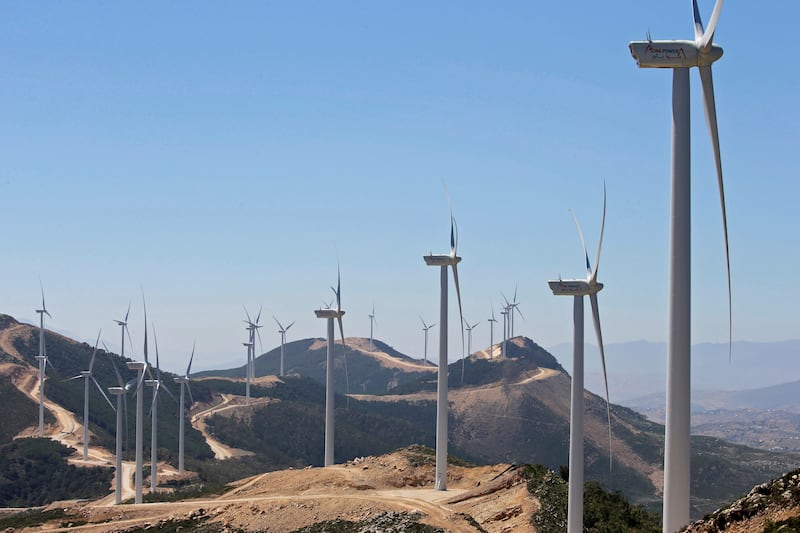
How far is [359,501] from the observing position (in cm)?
7406

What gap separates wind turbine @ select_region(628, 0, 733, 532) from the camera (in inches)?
1416

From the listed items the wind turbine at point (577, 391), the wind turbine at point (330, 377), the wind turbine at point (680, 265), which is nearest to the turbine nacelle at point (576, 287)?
the wind turbine at point (577, 391)

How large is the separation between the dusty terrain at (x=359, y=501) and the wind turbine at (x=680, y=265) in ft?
84.8

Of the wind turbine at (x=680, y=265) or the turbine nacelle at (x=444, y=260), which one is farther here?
the turbine nacelle at (x=444, y=260)

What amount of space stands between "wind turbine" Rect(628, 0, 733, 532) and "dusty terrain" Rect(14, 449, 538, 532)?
25840mm

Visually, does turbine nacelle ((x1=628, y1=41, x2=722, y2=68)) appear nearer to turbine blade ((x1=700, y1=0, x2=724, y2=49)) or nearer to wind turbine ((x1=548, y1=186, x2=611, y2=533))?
turbine blade ((x1=700, y1=0, x2=724, y2=49))

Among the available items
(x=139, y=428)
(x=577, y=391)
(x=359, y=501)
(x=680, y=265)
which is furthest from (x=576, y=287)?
(x=139, y=428)

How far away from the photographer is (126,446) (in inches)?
6890

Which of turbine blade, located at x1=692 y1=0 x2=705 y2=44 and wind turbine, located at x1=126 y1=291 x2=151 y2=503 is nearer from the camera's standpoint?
turbine blade, located at x1=692 y1=0 x2=705 y2=44

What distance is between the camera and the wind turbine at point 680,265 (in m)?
36.0

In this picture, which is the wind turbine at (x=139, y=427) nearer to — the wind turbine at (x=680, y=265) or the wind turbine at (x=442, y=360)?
the wind turbine at (x=442, y=360)

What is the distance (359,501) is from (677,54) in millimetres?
46115

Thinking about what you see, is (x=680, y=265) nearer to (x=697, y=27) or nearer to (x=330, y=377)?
(x=697, y=27)

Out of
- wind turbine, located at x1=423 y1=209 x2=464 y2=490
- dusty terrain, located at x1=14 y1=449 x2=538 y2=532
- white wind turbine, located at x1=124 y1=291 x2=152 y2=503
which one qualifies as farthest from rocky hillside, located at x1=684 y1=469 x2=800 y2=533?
white wind turbine, located at x1=124 y1=291 x2=152 y2=503
